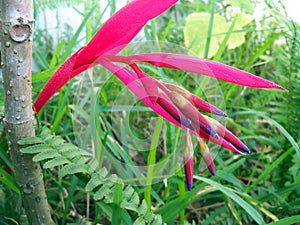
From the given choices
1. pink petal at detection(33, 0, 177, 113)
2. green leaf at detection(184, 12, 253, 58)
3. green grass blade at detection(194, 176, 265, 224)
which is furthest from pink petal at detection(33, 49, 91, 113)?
green leaf at detection(184, 12, 253, 58)

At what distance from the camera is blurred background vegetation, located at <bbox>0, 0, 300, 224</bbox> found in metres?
0.82

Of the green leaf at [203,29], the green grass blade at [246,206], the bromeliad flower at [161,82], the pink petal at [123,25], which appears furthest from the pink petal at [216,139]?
the green leaf at [203,29]

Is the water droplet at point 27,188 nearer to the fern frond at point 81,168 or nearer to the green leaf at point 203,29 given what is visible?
the fern frond at point 81,168

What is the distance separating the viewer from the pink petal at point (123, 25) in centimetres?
59

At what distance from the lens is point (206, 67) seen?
1.99 feet

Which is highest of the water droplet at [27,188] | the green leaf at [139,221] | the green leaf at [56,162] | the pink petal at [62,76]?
the pink petal at [62,76]

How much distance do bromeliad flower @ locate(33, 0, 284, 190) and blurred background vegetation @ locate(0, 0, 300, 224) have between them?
0.07m

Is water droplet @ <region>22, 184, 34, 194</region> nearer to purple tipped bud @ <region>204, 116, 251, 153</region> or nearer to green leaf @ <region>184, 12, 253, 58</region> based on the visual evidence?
purple tipped bud @ <region>204, 116, 251, 153</region>

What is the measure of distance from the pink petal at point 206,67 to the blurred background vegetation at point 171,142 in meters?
0.09

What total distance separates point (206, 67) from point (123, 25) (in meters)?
0.11

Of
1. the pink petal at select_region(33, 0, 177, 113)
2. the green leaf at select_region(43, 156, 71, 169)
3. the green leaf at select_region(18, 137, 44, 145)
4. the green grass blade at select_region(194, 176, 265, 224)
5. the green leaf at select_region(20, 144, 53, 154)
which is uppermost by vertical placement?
the pink petal at select_region(33, 0, 177, 113)

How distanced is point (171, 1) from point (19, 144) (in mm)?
304

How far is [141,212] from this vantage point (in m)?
0.72

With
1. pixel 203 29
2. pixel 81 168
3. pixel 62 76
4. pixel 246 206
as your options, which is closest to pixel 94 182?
pixel 81 168
